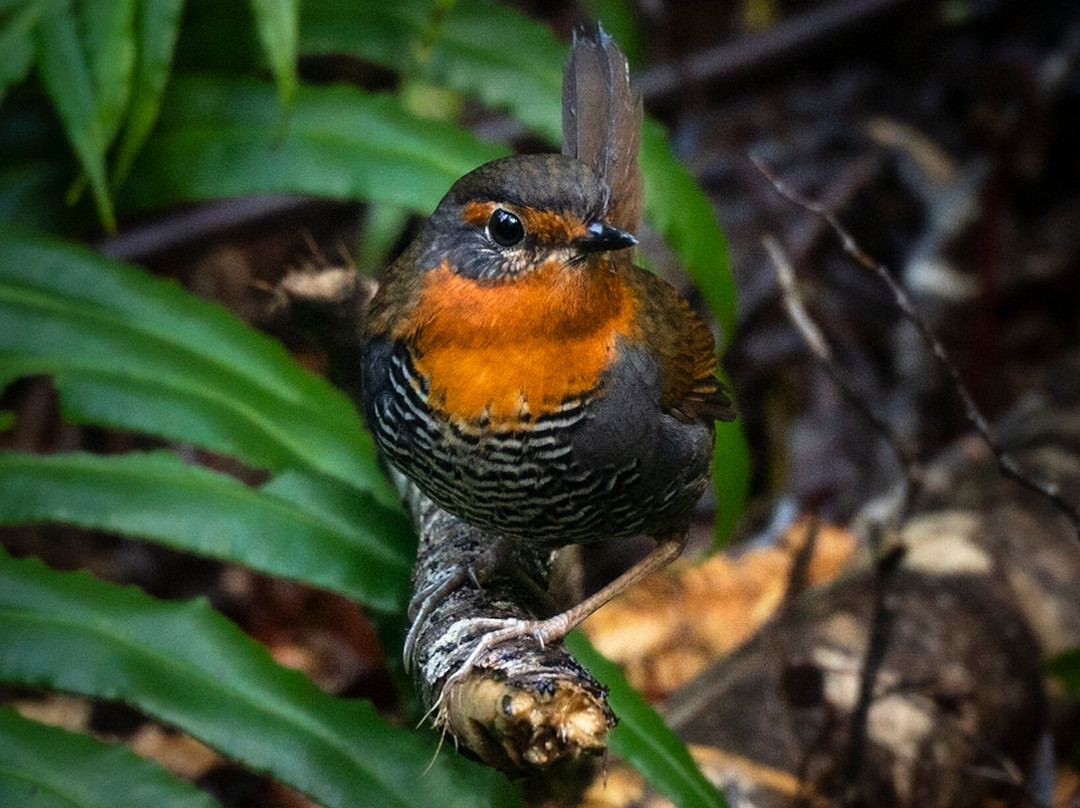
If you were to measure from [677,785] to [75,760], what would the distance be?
3.68 feet

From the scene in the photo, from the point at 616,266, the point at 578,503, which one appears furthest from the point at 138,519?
the point at 616,266

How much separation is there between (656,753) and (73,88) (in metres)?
2.16

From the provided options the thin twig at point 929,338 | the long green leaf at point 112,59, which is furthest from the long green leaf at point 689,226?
the long green leaf at point 112,59

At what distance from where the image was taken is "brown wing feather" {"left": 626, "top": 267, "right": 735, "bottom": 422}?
2.46 meters

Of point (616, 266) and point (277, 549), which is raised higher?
point (616, 266)

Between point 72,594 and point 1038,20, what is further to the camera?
point 1038,20

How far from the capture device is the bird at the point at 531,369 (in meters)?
2.17

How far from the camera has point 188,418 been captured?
2.57m

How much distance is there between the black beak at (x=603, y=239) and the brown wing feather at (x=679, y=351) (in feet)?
1.01

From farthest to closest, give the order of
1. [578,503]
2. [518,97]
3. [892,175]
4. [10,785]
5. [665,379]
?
[892,175] < [518,97] < [665,379] < [578,503] < [10,785]

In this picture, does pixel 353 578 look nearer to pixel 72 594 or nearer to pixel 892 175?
pixel 72 594

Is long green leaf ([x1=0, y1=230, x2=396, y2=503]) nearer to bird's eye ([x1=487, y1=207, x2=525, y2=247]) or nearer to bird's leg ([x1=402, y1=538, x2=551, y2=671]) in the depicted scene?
bird's leg ([x1=402, y1=538, x2=551, y2=671])

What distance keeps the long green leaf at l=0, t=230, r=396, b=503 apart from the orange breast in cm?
53

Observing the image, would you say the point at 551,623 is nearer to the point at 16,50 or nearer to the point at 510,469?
the point at 510,469
